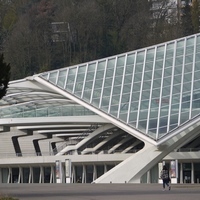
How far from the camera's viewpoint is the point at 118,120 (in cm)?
6806

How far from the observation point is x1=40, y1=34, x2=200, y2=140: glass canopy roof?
66.9 meters

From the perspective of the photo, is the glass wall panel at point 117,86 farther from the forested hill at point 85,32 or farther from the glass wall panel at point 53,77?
the forested hill at point 85,32

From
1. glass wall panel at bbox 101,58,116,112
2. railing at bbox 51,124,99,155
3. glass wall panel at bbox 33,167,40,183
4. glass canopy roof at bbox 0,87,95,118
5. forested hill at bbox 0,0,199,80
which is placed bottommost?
glass wall panel at bbox 33,167,40,183

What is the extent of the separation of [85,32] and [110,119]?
47972mm

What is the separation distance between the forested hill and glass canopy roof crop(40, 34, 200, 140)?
35.2m

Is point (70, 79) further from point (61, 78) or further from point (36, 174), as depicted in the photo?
point (36, 174)

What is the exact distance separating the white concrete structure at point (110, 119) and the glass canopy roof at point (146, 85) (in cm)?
7

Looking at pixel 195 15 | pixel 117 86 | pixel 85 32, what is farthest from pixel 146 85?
pixel 195 15

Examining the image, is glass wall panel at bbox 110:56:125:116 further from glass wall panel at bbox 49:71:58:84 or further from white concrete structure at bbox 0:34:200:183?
glass wall panel at bbox 49:71:58:84

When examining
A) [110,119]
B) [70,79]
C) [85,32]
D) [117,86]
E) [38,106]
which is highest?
[85,32]

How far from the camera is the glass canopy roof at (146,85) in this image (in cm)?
6694

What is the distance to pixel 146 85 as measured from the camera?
70.8 meters

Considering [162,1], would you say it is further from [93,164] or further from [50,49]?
[93,164]

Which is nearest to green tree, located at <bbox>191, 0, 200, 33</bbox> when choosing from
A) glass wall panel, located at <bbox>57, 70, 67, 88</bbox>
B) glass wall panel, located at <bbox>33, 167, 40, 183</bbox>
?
glass wall panel, located at <bbox>33, 167, 40, 183</bbox>
